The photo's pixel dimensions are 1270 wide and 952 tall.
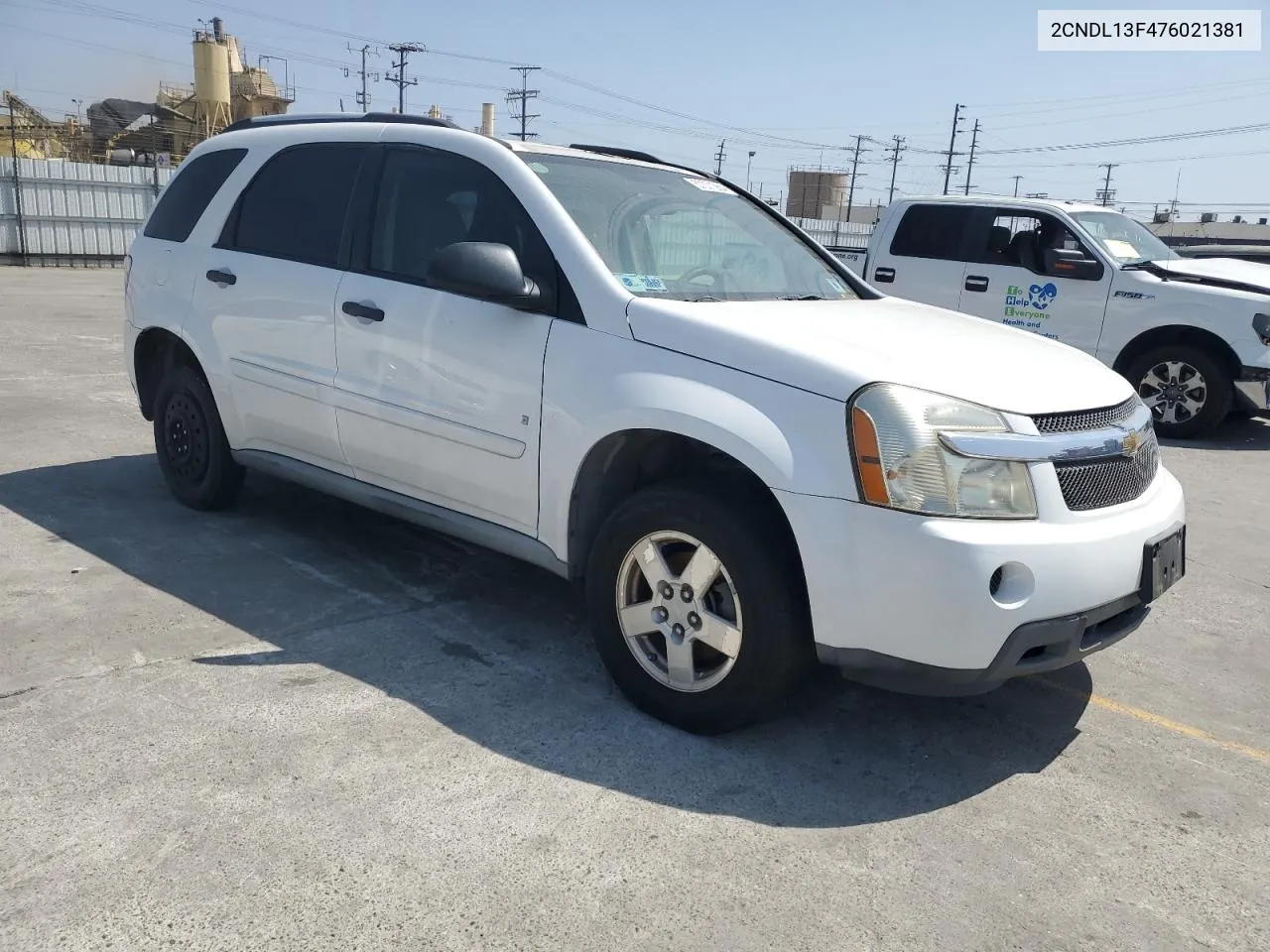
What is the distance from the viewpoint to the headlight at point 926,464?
279 cm

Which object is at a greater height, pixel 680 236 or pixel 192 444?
pixel 680 236

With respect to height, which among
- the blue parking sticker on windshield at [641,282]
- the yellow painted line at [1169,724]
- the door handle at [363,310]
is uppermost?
the blue parking sticker on windshield at [641,282]

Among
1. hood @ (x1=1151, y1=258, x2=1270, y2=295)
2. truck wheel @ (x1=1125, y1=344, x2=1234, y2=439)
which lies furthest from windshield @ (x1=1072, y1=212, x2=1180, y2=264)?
truck wheel @ (x1=1125, y1=344, x2=1234, y2=439)

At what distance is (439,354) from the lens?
384cm

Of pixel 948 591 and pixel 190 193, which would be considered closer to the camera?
pixel 948 591

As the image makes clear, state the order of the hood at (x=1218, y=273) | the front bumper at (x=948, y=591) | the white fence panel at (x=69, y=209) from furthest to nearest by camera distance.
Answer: the white fence panel at (x=69, y=209) < the hood at (x=1218, y=273) < the front bumper at (x=948, y=591)

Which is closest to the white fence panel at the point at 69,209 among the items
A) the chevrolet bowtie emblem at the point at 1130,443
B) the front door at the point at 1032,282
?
the front door at the point at 1032,282

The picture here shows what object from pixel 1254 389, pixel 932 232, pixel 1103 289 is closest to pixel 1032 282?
pixel 1103 289

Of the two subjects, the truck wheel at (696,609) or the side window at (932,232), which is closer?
the truck wheel at (696,609)

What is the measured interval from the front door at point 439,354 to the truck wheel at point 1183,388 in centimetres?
647

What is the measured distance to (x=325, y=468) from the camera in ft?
14.8

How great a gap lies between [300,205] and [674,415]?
7.87ft

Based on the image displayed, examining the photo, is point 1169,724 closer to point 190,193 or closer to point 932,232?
point 190,193

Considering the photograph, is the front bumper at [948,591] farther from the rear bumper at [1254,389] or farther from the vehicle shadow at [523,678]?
the rear bumper at [1254,389]
